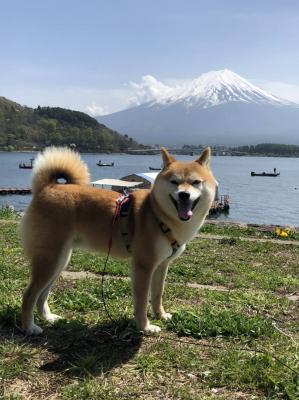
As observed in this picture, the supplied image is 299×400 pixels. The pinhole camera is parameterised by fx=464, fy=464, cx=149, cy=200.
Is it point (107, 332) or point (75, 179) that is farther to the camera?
point (75, 179)

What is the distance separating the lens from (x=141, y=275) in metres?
4.89

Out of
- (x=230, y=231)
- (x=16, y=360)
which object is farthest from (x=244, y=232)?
(x=16, y=360)

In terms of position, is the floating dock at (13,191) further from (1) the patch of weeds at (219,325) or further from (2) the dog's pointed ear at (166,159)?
(1) the patch of weeds at (219,325)

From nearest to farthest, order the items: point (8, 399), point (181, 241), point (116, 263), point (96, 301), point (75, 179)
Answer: point (8, 399), point (181, 241), point (75, 179), point (96, 301), point (116, 263)

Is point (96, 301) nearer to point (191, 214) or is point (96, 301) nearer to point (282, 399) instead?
point (191, 214)

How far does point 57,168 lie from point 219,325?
8.39 ft

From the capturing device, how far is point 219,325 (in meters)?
5.07

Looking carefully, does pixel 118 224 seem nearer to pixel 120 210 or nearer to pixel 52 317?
pixel 120 210

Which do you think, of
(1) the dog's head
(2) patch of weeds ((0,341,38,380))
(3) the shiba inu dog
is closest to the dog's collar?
(3) the shiba inu dog

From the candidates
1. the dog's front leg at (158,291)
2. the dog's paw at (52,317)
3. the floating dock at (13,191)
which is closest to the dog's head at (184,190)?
the dog's front leg at (158,291)

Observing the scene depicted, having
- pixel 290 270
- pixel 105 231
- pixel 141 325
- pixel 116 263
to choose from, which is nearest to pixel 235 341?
pixel 141 325

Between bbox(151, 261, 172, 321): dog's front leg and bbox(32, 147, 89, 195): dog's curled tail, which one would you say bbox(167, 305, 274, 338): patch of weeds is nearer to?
bbox(151, 261, 172, 321): dog's front leg

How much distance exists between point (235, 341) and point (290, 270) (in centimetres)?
575

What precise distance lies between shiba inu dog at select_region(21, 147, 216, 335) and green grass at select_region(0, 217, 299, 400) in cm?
34
